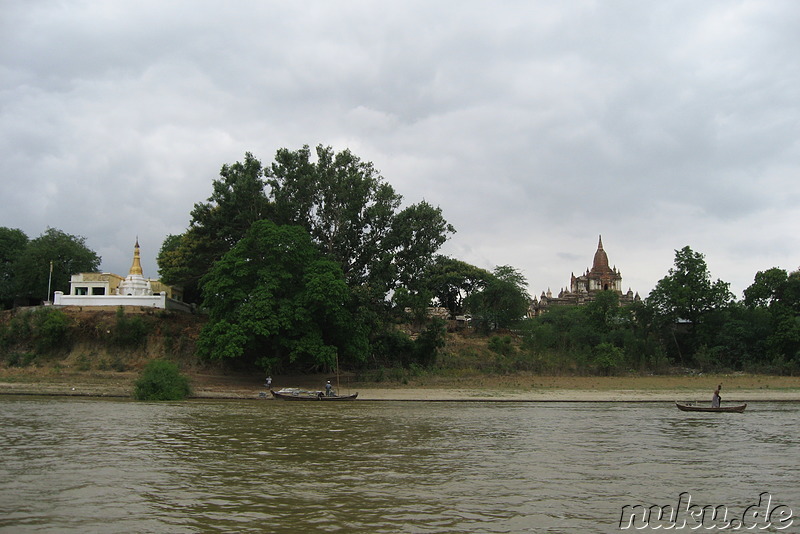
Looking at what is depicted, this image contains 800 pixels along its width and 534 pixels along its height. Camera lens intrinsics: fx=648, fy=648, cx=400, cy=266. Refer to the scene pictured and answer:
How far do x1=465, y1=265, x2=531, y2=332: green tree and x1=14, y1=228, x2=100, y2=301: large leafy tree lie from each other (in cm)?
3952

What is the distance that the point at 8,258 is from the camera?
6069cm

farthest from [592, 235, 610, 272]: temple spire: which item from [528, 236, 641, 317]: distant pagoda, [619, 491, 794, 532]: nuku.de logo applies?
[619, 491, 794, 532]: nuku.de logo

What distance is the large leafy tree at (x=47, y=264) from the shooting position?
58.0 metres

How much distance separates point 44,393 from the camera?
37469mm

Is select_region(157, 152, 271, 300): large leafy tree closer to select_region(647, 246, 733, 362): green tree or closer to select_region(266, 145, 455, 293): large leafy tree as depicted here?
select_region(266, 145, 455, 293): large leafy tree

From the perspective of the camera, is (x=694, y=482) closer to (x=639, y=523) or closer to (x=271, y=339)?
(x=639, y=523)

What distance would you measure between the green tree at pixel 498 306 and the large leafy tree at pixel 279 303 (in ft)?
89.9

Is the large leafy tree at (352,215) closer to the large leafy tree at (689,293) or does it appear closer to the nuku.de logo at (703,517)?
the large leafy tree at (689,293)

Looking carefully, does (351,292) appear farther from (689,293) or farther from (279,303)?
(689,293)

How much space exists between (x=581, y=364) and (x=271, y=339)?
82.1 feet

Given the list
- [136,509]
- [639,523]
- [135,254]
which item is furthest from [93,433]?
[135,254]

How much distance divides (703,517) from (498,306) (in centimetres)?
5711

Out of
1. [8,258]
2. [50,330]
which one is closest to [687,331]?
[50,330]

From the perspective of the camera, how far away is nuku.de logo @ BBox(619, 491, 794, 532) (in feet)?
39.0
